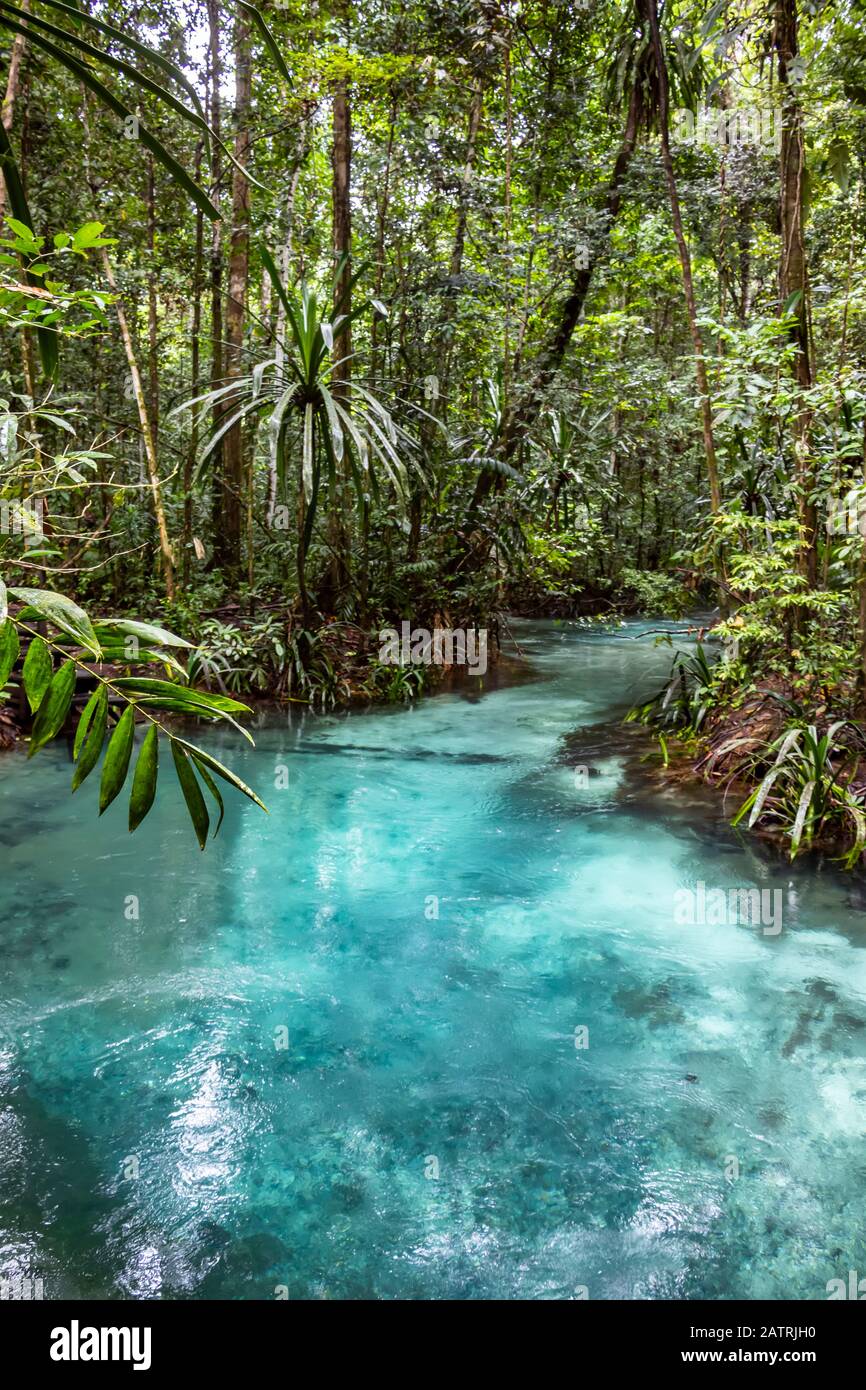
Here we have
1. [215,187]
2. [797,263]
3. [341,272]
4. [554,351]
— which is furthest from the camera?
[215,187]

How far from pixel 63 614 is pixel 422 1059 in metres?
1.89

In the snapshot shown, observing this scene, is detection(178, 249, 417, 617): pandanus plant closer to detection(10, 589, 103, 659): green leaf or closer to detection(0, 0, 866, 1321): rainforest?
detection(0, 0, 866, 1321): rainforest

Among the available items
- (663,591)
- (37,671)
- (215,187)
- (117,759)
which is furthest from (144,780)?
(215,187)

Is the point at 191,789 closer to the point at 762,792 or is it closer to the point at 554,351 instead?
the point at 762,792

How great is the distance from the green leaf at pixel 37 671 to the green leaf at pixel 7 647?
0.6 inches

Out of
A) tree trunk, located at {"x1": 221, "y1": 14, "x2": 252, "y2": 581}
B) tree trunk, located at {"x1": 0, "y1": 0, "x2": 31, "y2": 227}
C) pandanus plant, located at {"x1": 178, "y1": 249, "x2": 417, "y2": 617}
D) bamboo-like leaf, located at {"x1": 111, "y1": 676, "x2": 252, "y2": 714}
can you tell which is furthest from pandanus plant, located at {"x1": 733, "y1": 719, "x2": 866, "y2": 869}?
tree trunk, located at {"x1": 0, "y1": 0, "x2": 31, "y2": 227}

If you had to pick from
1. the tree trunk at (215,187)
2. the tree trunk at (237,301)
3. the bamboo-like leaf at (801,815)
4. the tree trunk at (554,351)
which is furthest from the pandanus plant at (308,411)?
the bamboo-like leaf at (801,815)

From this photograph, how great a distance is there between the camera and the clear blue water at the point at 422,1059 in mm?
1631

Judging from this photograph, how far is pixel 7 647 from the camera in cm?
76

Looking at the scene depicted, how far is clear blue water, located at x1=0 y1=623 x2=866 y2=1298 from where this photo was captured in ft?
5.35

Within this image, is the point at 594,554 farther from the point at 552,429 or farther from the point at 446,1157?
the point at 446,1157

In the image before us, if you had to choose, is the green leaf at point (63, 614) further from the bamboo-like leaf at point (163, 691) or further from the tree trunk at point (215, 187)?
the tree trunk at point (215, 187)

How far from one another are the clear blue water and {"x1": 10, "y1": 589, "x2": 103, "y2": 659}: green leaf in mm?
1461

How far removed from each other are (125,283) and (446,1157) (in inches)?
238
